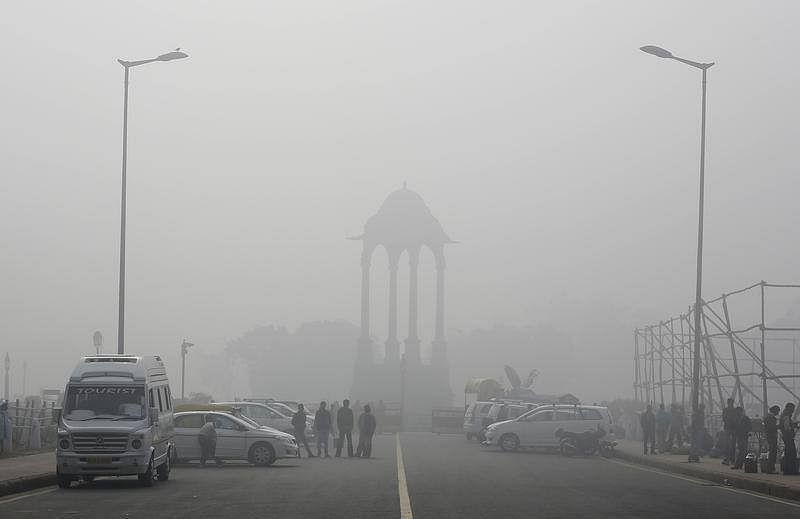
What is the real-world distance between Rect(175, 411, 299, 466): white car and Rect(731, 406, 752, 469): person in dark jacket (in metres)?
11.1

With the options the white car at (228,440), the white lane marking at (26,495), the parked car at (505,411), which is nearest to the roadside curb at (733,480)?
the white car at (228,440)

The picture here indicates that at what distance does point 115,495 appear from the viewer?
68.5ft

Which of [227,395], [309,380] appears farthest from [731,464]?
[227,395]

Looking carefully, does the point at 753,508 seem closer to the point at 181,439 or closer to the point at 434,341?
the point at 181,439

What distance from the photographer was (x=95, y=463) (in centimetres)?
2247

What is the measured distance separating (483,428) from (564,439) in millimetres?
9181

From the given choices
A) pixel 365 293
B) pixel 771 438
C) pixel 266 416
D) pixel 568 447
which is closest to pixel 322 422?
pixel 266 416

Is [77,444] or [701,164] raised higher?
[701,164]

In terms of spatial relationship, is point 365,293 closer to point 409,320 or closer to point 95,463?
point 409,320

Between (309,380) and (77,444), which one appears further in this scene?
(309,380)

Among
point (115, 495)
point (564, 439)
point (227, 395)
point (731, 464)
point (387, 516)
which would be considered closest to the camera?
point (387, 516)

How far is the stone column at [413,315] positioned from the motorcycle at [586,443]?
46594mm

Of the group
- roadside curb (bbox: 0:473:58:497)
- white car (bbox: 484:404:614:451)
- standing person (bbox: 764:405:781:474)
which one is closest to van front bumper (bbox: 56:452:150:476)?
roadside curb (bbox: 0:473:58:497)

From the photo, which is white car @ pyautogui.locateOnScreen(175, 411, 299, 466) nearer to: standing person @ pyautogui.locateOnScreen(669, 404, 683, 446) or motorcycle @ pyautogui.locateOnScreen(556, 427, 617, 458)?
motorcycle @ pyautogui.locateOnScreen(556, 427, 617, 458)
